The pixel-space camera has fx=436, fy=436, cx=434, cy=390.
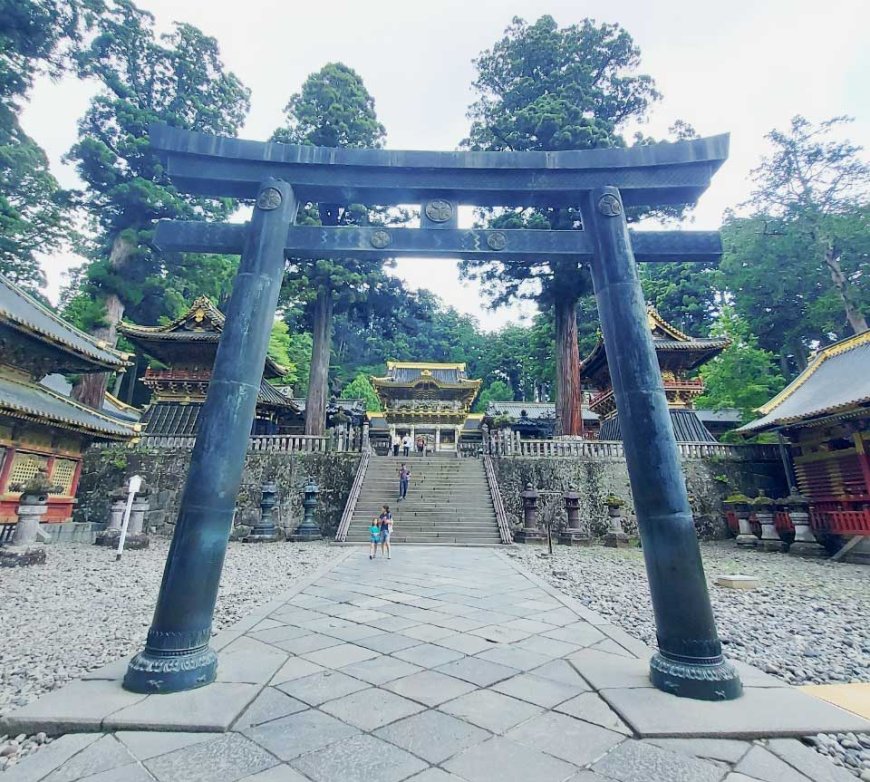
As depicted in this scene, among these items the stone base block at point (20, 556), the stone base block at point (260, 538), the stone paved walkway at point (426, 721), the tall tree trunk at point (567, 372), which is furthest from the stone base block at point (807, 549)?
the stone base block at point (20, 556)

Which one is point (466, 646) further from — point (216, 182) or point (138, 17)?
point (138, 17)

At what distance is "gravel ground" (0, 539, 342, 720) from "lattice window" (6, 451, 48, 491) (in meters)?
2.04

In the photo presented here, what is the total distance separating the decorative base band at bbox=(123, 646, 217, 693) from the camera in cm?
244

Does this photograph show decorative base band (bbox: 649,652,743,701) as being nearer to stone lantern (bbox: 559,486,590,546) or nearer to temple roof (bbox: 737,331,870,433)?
stone lantern (bbox: 559,486,590,546)

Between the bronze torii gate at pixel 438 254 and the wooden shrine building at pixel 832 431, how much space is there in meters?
9.33

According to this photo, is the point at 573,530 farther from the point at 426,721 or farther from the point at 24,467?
the point at 24,467

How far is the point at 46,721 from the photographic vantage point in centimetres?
209

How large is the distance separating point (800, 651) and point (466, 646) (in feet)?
9.22

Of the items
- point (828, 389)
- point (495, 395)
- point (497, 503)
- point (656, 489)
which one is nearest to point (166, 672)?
point (656, 489)

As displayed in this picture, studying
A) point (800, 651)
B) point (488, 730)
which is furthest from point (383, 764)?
point (800, 651)

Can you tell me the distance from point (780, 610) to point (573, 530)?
7.07 meters

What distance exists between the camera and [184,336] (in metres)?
16.9

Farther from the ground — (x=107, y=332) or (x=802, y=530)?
(x=107, y=332)

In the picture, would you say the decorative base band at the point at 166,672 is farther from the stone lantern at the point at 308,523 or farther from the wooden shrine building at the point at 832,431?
the wooden shrine building at the point at 832,431
